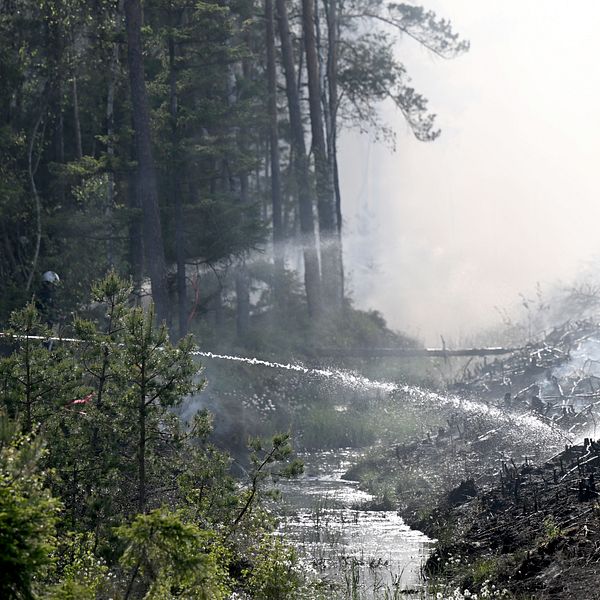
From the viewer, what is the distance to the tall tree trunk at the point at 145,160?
24875 millimetres

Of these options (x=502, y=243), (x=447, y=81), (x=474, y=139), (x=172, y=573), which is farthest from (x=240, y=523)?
(x=447, y=81)

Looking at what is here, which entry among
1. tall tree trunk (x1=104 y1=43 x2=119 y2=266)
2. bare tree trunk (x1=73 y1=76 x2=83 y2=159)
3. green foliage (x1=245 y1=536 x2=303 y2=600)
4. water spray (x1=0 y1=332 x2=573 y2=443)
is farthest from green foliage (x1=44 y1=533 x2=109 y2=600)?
bare tree trunk (x1=73 y1=76 x2=83 y2=159)

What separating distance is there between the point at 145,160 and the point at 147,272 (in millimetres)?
5459

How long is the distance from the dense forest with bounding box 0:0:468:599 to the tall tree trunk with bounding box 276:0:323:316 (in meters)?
0.07

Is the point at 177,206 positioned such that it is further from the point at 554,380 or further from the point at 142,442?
the point at 142,442

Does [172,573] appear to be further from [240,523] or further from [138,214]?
[138,214]

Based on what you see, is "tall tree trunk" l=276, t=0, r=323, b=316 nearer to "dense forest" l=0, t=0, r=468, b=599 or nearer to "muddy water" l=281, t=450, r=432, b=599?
"dense forest" l=0, t=0, r=468, b=599

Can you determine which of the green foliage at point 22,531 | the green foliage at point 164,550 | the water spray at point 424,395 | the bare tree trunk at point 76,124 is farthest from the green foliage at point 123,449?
the bare tree trunk at point 76,124

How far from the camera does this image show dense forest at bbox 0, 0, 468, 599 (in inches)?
352

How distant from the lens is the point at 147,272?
29.9 m

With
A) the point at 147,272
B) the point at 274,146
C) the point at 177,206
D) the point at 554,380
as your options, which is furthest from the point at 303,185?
the point at 554,380

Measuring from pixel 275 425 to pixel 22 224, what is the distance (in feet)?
23.7

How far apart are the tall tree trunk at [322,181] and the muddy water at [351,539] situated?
1967 centimetres

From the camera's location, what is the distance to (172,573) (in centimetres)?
742
